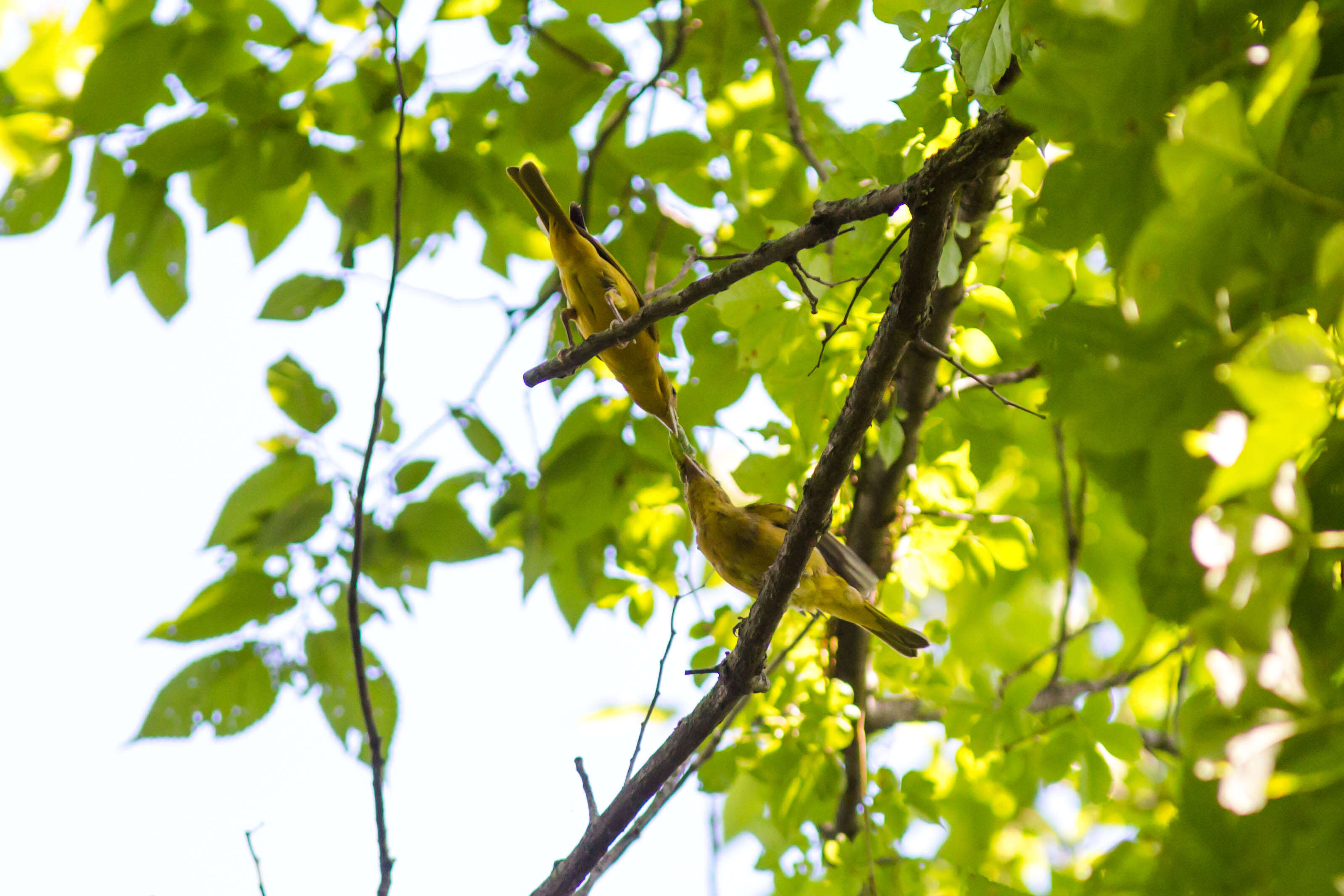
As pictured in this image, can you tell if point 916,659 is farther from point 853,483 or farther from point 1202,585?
point 1202,585

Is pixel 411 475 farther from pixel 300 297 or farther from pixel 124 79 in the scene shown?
pixel 124 79

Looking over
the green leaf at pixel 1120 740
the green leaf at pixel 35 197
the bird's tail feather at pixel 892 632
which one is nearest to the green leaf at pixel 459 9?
the green leaf at pixel 35 197

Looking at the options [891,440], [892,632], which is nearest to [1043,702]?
[892,632]

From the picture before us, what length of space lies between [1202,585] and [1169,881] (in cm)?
35

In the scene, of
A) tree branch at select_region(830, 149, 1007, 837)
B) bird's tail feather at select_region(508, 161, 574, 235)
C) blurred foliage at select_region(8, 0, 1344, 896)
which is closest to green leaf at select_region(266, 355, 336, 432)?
blurred foliage at select_region(8, 0, 1344, 896)

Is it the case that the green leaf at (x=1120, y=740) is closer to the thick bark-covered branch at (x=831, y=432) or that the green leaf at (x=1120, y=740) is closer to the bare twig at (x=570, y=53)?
the thick bark-covered branch at (x=831, y=432)

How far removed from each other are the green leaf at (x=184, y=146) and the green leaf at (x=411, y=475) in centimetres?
138

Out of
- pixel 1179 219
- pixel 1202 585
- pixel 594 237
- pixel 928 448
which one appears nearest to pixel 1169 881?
pixel 1202 585

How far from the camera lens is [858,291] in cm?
204

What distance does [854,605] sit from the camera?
3.18 metres

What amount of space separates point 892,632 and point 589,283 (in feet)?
5.78

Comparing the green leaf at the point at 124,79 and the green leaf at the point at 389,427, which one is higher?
the green leaf at the point at 124,79

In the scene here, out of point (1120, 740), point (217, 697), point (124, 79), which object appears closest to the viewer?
point (1120, 740)

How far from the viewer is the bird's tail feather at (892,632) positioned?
10.7ft
